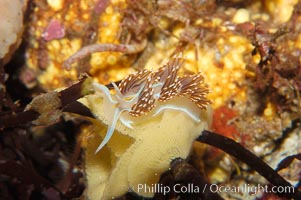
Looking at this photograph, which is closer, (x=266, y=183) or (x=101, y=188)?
(x=101, y=188)

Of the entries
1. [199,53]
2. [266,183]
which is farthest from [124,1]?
[266,183]

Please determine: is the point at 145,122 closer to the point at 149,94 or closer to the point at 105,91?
the point at 149,94

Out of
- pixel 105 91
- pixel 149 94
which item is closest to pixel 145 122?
pixel 149 94

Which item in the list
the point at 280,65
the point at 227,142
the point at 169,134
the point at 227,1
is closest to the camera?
the point at 169,134

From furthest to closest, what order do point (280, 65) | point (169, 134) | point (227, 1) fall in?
1. point (227, 1)
2. point (280, 65)
3. point (169, 134)

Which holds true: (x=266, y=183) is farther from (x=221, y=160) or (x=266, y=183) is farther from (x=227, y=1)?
(x=227, y=1)
